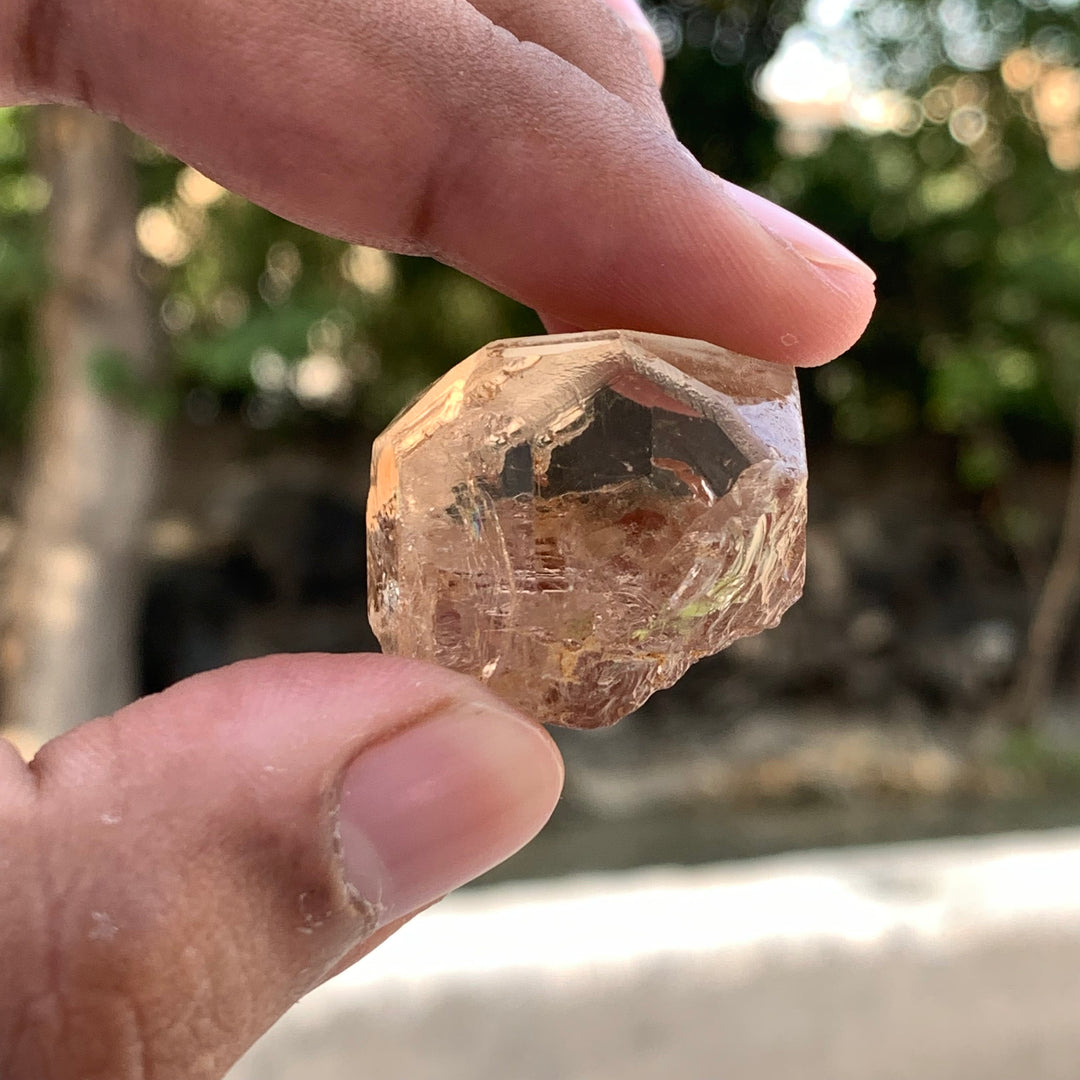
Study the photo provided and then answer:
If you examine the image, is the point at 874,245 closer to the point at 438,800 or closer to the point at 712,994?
the point at 712,994

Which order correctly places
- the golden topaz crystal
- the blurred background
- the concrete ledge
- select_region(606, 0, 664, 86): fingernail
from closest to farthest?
the golden topaz crystal < select_region(606, 0, 664, 86): fingernail < the concrete ledge < the blurred background

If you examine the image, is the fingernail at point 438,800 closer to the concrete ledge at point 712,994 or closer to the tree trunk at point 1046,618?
the concrete ledge at point 712,994

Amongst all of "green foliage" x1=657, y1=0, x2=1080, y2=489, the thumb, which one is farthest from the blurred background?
the thumb

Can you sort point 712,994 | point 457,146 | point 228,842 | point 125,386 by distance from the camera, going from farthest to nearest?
point 125,386 → point 712,994 → point 457,146 → point 228,842

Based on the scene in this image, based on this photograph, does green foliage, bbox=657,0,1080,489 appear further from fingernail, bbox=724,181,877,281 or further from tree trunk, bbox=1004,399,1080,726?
fingernail, bbox=724,181,877,281

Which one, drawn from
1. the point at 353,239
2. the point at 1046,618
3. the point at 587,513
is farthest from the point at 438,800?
the point at 1046,618

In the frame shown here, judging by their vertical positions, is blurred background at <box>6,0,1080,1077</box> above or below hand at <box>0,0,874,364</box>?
below
